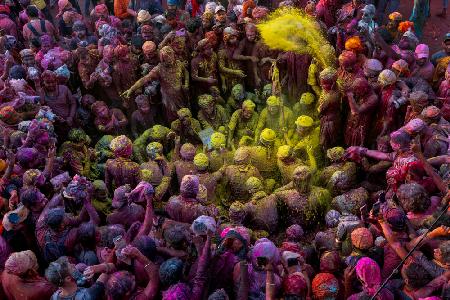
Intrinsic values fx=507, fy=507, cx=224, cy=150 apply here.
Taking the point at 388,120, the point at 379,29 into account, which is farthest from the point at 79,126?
the point at 379,29

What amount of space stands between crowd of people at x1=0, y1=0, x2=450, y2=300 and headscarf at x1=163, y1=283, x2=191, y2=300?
0.01m

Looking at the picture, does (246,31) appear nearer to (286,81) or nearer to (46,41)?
(286,81)

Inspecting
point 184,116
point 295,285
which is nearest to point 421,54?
point 184,116

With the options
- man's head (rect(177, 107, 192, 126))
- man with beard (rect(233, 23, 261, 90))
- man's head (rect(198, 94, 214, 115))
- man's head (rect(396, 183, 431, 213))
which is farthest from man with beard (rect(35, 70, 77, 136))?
man's head (rect(396, 183, 431, 213))

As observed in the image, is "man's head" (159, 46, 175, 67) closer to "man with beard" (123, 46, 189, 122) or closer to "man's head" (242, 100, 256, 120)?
"man with beard" (123, 46, 189, 122)

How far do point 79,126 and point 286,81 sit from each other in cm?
352

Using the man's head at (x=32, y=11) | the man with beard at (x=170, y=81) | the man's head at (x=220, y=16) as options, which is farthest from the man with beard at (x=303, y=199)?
the man's head at (x=32, y=11)

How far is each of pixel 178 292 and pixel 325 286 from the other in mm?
1335

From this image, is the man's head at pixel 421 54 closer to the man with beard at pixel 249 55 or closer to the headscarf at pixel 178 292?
the man with beard at pixel 249 55

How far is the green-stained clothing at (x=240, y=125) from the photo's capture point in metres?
8.10

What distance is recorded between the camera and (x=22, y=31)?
10586mm

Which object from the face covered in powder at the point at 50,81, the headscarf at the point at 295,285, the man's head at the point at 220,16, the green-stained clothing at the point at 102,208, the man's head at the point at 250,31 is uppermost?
the man's head at the point at 220,16

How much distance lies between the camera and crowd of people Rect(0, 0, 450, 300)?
4664 mm

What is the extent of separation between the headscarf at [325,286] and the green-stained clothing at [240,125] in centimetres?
373
